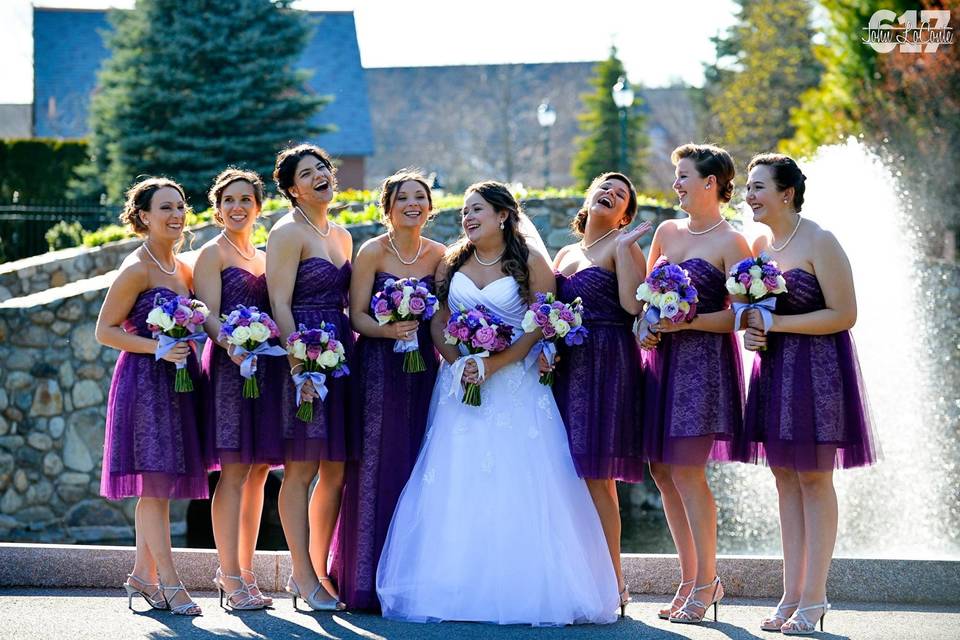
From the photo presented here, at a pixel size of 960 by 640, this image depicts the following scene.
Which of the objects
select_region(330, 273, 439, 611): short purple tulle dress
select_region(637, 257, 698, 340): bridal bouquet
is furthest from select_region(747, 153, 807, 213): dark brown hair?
select_region(330, 273, 439, 611): short purple tulle dress

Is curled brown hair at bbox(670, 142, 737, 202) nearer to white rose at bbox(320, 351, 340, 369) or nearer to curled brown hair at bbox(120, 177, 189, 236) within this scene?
white rose at bbox(320, 351, 340, 369)

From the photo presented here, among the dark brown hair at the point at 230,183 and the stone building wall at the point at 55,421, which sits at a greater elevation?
the dark brown hair at the point at 230,183

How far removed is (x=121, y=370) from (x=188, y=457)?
0.59 metres

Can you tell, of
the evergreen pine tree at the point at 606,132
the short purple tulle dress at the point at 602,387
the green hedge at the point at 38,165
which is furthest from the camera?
the evergreen pine tree at the point at 606,132

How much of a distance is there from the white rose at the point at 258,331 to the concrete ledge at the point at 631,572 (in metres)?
1.48

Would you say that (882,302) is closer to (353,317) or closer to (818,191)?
(818,191)

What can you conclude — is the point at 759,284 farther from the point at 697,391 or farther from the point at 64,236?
the point at 64,236

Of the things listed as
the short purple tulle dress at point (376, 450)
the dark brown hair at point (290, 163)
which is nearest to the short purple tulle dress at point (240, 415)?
the short purple tulle dress at point (376, 450)

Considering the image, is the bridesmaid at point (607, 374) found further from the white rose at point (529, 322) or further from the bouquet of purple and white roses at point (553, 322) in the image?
the white rose at point (529, 322)

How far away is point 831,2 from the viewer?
23.1 m

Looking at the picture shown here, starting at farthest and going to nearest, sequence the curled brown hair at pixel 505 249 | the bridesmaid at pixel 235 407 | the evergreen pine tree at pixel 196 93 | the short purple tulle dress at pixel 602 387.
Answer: the evergreen pine tree at pixel 196 93 → the curled brown hair at pixel 505 249 → the bridesmaid at pixel 235 407 → the short purple tulle dress at pixel 602 387

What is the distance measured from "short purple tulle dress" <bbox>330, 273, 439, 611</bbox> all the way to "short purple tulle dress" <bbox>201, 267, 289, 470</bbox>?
420mm

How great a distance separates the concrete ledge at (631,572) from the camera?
21.7ft

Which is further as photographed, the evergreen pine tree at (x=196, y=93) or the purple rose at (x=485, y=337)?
the evergreen pine tree at (x=196, y=93)
